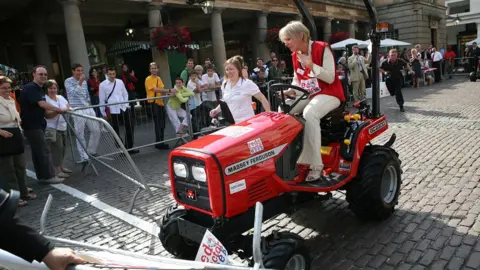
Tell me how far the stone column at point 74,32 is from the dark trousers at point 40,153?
6.36 m

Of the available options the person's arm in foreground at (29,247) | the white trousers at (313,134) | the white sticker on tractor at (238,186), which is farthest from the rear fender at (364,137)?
the person's arm in foreground at (29,247)

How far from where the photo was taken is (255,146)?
3.22 m

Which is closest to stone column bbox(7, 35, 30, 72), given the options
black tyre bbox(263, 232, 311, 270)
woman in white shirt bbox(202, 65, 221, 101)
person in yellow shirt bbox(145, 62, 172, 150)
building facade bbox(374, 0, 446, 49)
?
woman in white shirt bbox(202, 65, 221, 101)

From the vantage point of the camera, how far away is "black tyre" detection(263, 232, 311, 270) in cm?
270

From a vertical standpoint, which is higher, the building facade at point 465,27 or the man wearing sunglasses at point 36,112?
the building facade at point 465,27

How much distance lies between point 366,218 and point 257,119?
5.41 ft

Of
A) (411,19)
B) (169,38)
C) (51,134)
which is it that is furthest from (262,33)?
(411,19)

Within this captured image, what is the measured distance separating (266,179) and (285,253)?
0.75 meters

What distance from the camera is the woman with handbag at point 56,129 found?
6867 millimetres

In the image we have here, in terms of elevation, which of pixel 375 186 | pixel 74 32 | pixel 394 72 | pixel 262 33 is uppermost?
pixel 262 33

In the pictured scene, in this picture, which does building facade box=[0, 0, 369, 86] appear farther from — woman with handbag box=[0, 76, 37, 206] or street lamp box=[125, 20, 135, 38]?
woman with handbag box=[0, 76, 37, 206]

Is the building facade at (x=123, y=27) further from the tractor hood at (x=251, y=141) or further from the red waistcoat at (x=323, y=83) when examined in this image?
the tractor hood at (x=251, y=141)

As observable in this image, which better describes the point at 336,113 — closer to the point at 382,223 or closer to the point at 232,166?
the point at 382,223

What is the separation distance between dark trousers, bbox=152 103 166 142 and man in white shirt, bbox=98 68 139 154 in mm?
560
